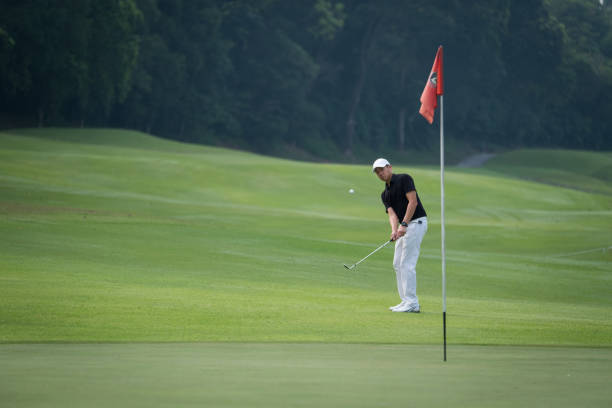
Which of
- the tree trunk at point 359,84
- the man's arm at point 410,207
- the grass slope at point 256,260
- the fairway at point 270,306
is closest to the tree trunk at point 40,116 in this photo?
the grass slope at point 256,260

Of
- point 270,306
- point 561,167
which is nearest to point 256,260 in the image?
point 270,306

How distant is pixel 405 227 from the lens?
12.2m

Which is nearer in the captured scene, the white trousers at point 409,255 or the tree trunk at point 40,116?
the white trousers at point 409,255

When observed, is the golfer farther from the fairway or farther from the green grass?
the green grass

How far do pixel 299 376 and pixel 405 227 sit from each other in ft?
16.7

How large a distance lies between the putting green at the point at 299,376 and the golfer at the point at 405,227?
2798 mm

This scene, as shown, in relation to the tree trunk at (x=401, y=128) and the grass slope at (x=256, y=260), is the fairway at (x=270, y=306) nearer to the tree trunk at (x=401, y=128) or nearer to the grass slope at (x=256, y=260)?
the grass slope at (x=256, y=260)

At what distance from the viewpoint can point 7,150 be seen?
4262cm

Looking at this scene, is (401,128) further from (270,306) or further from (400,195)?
(270,306)

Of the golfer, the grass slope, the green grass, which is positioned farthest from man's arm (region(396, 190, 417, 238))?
the green grass

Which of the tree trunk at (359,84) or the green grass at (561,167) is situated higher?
the tree trunk at (359,84)

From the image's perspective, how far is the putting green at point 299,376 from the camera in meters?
6.46

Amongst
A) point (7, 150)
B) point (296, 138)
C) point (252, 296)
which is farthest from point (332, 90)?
point (252, 296)

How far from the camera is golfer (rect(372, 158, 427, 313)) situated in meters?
12.2
